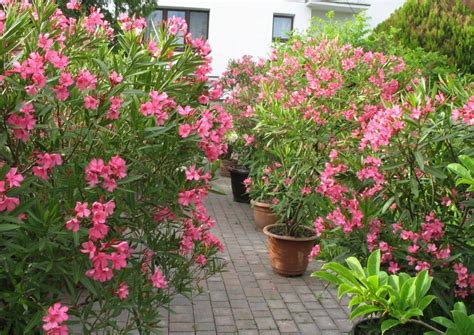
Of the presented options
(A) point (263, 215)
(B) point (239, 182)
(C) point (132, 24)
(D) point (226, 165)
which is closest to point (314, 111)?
(C) point (132, 24)

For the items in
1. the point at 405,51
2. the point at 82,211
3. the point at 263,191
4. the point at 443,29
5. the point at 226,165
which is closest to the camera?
the point at 82,211

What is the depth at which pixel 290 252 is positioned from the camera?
16.0ft

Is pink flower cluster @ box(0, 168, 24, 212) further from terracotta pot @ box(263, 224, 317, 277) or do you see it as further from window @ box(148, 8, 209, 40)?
window @ box(148, 8, 209, 40)

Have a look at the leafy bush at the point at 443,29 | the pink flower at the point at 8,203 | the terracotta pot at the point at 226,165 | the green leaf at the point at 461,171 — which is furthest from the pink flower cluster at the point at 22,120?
the terracotta pot at the point at 226,165

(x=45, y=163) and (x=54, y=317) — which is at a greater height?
(x=45, y=163)

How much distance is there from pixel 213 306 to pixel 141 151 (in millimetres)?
2493

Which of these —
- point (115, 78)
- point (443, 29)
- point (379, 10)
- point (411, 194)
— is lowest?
point (411, 194)

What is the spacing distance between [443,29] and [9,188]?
25.6 ft

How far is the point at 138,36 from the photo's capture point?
2.21m

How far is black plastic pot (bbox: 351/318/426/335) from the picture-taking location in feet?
8.79

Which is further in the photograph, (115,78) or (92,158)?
(92,158)

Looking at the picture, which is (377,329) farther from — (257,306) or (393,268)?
(257,306)

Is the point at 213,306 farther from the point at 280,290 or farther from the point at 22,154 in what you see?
the point at 22,154

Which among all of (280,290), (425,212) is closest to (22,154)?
(425,212)
